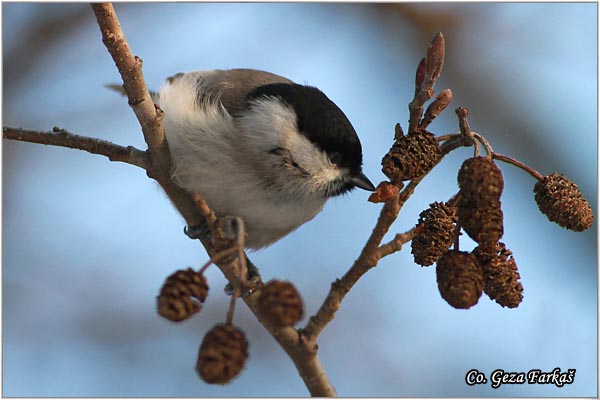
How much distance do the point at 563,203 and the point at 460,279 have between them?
0.25 metres

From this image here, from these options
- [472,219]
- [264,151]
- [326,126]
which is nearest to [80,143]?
[264,151]

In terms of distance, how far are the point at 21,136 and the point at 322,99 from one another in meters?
0.72

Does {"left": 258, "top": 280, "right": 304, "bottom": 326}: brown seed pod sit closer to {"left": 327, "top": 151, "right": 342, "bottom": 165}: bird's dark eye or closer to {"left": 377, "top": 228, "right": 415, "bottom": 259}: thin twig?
{"left": 377, "top": 228, "right": 415, "bottom": 259}: thin twig

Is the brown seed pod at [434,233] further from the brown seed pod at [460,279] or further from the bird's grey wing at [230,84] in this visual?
the bird's grey wing at [230,84]

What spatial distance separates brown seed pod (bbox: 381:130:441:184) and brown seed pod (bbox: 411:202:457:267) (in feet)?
0.23

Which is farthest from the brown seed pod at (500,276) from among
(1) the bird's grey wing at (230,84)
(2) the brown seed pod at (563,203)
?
(1) the bird's grey wing at (230,84)

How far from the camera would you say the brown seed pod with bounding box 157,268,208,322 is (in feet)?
3.01

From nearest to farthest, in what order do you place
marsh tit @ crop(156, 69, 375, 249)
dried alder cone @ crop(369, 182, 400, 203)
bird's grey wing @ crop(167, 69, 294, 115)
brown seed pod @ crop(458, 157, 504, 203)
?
brown seed pod @ crop(458, 157, 504, 203) → dried alder cone @ crop(369, 182, 400, 203) → marsh tit @ crop(156, 69, 375, 249) → bird's grey wing @ crop(167, 69, 294, 115)

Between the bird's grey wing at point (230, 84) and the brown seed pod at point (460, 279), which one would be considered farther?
the bird's grey wing at point (230, 84)

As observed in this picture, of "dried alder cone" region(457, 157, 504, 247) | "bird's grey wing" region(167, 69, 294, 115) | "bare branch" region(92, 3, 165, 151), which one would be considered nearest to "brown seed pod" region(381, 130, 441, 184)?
"dried alder cone" region(457, 157, 504, 247)

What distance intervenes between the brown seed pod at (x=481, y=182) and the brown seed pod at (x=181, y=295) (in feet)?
1.34

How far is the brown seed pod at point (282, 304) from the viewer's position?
858 millimetres

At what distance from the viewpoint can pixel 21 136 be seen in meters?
1.44

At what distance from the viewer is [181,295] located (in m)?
0.92
